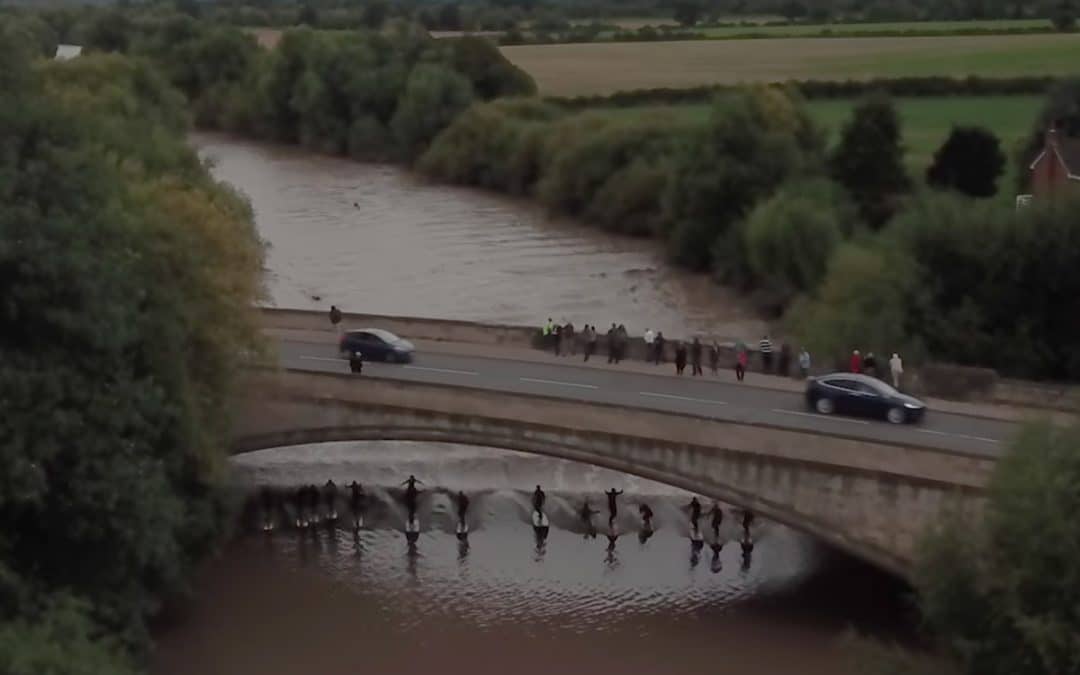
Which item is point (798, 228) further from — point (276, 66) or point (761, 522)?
point (276, 66)

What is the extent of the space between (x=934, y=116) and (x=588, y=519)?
52.2 meters

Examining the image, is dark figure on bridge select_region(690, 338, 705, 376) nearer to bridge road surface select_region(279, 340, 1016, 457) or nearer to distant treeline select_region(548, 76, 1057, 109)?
bridge road surface select_region(279, 340, 1016, 457)

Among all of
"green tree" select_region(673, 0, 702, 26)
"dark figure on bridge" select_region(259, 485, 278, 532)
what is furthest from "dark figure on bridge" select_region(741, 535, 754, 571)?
"green tree" select_region(673, 0, 702, 26)

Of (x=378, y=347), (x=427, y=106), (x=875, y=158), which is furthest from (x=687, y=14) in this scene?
(x=378, y=347)

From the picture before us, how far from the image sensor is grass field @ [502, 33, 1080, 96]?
87375 mm

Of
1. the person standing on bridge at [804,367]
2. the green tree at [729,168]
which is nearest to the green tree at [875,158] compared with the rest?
the green tree at [729,168]

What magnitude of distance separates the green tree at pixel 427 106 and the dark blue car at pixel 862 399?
5946 centimetres

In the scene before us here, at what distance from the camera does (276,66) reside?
316 ft

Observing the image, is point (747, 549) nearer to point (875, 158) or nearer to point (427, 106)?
point (875, 158)

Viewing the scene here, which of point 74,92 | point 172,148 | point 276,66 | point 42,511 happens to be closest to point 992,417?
point 42,511

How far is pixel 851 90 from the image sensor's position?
85.9 meters

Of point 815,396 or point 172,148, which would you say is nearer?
point 815,396

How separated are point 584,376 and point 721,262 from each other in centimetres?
2716

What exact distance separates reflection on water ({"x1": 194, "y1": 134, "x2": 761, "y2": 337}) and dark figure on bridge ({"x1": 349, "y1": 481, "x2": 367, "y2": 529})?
16.2m
